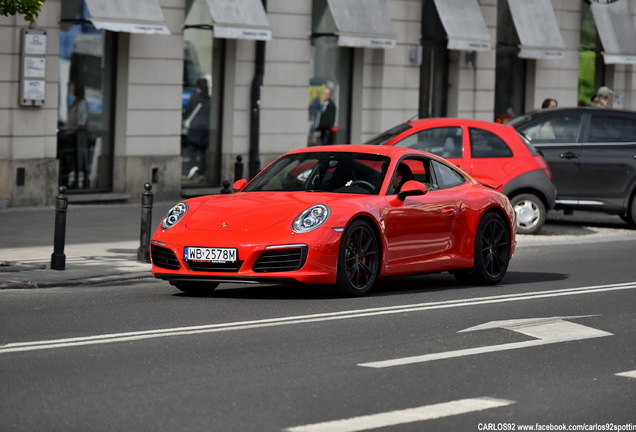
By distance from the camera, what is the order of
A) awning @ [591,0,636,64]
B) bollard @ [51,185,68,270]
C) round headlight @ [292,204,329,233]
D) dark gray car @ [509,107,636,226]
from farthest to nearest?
awning @ [591,0,636,64] → dark gray car @ [509,107,636,226] → bollard @ [51,185,68,270] → round headlight @ [292,204,329,233]

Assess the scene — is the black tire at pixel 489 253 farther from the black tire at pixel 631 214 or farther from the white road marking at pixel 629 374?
the black tire at pixel 631 214

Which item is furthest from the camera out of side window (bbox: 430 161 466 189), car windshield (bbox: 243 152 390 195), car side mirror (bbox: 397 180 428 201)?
side window (bbox: 430 161 466 189)

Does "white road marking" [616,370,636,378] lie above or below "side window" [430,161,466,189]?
below

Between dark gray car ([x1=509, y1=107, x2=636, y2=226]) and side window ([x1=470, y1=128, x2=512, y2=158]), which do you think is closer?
side window ([x1=470, y1=128, x2=512, y2=158])

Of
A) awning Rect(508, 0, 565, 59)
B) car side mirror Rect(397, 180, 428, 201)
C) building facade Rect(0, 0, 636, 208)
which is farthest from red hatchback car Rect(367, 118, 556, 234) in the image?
awning Rect(508, 0, 565, 59)

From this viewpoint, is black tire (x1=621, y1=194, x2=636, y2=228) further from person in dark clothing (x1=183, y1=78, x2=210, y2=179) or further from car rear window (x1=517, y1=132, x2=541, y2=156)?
person in dark clothing (x1=183, y1=78, x2=210, y2=179)

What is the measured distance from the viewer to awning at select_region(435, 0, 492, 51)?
97.9 feet

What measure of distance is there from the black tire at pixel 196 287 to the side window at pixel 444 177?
231 centimetres

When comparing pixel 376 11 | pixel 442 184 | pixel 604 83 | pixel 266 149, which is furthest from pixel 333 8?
pixel 442 184

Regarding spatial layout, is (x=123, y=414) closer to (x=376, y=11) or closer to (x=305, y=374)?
(x=305, y=374)

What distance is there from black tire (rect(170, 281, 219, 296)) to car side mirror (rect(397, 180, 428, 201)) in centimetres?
175

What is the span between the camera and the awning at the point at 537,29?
3219 centimetres

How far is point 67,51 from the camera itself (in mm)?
22562

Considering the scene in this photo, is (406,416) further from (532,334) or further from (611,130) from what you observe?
(611,130)
